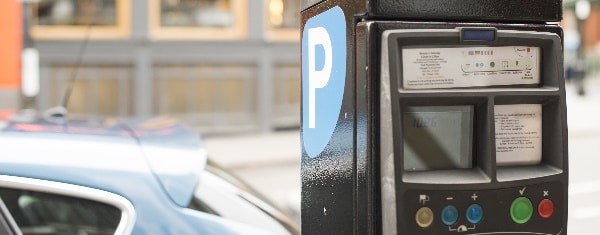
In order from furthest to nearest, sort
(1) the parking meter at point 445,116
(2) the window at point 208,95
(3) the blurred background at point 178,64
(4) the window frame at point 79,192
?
(2) the window at point 208,95, (3) the blurred background at point 178,64, (4) the window frame at point 79,192, (1) the parking meter at point 445,116

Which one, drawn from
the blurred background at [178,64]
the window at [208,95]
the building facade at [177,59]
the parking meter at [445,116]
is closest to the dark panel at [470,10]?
the parking meter at [445,116]

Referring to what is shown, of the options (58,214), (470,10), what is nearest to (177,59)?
(58,214)

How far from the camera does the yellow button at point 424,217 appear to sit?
1.81m

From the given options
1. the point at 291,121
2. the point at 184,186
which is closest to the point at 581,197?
the point at 291,121

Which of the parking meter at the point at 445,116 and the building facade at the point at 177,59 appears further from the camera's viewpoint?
the building facade at the point at 177,59

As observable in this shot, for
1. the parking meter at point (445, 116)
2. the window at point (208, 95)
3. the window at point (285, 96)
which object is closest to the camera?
the parking meter at point (445, 116)

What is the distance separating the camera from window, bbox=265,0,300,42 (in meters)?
13.8

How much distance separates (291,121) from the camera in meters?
13.9

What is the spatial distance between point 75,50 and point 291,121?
4.07 meters

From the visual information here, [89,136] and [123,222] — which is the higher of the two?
[89,136]

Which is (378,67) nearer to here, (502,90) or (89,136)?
(502,90)

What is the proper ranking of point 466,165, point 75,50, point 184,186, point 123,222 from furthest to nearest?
point 75,50 < point 184,186 < point 123,222 < point 466,165

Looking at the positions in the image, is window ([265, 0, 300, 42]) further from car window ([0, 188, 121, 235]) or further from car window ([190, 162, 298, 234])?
car window ([190, 162, 298, 234])

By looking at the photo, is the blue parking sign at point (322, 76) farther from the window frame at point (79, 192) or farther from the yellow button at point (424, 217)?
the window frame at point (79, 192)
